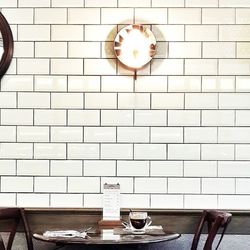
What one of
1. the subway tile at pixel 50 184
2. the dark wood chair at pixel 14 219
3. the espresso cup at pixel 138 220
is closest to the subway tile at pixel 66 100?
the subway tile at pixel 50 184

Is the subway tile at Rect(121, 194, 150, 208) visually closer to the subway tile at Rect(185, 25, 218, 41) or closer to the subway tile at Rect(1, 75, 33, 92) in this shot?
the subway tile at Rect(1, 75, 33, 92)

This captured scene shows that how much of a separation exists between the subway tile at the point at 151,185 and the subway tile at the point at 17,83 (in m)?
0.88

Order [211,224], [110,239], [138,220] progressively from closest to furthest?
[110,239]
[138,220]
[211,224]

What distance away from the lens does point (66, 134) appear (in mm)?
3234

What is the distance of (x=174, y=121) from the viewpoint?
3225 mm

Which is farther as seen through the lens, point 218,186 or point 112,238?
point 218,186

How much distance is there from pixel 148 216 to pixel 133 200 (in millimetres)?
136

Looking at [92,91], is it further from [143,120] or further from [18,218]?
[18,218]

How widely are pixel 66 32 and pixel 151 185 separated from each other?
107 cm

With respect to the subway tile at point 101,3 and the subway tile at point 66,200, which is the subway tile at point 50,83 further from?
the subway tile at point 66,200

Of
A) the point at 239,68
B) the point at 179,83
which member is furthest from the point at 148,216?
the point at 239,68

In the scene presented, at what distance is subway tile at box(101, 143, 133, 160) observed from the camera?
3225mm

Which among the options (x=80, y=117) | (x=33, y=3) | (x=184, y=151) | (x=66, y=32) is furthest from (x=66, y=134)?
(x=33, y=3)

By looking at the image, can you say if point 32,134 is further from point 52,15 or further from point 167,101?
point 167,101
